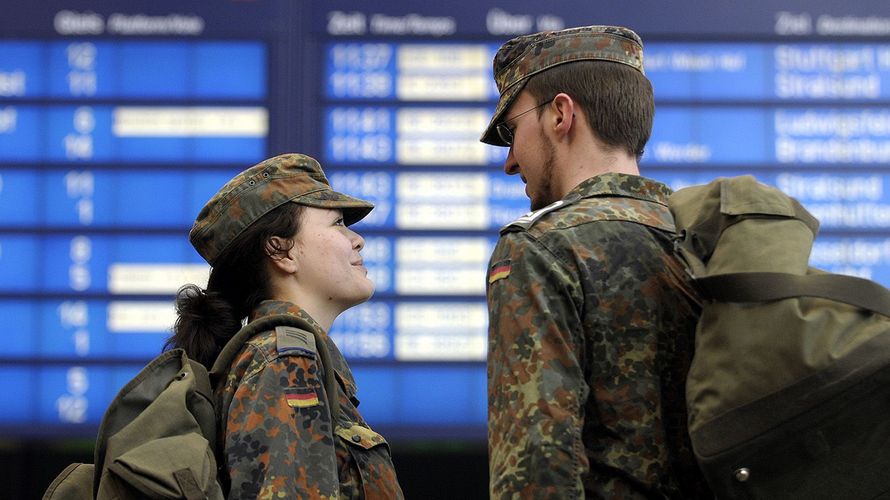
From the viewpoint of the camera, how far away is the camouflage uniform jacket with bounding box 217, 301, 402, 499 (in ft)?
5.44

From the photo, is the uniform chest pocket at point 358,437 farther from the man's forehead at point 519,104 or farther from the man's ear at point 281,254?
the man's forehead at point 519,104

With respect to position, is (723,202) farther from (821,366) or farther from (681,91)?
(681,91)

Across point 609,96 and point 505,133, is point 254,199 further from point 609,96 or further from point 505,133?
point 609,96

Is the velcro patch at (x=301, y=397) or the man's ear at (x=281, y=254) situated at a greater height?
the man's ear at (x=281, y=254)

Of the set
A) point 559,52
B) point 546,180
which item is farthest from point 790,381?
point 559,52

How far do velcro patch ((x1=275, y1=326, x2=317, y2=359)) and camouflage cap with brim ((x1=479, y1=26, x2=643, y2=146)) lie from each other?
451 mm

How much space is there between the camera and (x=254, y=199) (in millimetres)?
2021

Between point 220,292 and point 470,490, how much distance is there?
2266 millimetres

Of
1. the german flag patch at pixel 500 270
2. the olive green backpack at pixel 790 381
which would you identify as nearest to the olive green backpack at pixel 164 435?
the german flag patch at pixel 500 270

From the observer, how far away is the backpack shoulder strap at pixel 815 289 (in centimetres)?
133

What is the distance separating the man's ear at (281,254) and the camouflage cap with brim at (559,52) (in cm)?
48

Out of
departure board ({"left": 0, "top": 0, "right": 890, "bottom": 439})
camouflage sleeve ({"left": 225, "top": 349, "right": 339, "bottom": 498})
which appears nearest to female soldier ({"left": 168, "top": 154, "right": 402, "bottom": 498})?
camouflage sleeve ({"left": 225, "top": 349, "right": 339, "bottom": 498})

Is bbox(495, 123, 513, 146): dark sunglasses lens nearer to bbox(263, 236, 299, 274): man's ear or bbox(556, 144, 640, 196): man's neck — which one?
bbox(556, 144, 640, 196): man's neck

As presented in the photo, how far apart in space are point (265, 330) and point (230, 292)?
26 centimetres
